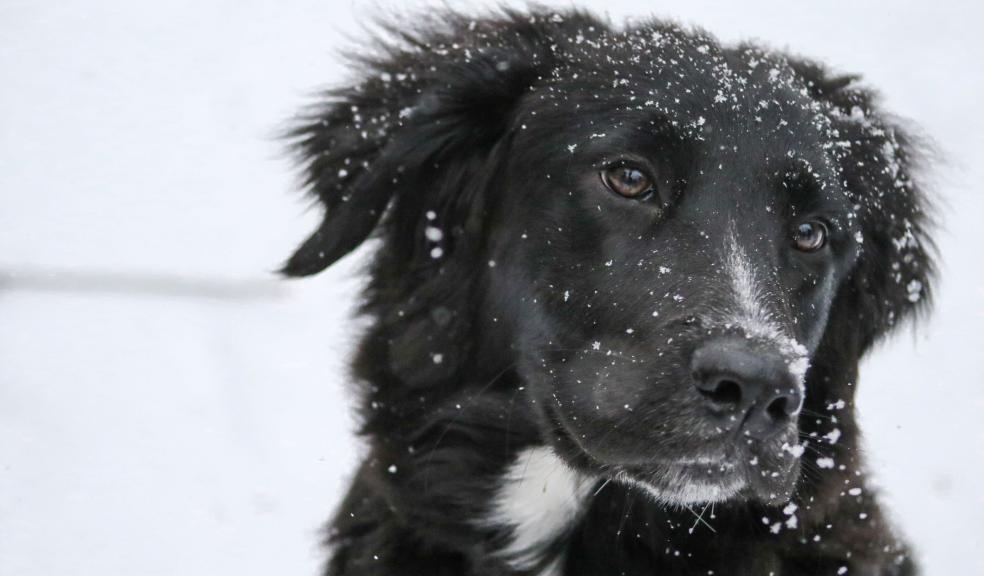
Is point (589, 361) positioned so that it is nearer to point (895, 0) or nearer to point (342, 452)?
point (342, 452)

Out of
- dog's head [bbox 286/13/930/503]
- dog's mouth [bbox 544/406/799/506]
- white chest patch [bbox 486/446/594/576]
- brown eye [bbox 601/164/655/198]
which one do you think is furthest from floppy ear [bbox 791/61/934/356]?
white chest patch [bbox 486/446/594/576]

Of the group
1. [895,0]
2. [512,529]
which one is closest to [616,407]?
[512,529]

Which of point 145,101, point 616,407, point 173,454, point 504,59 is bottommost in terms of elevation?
point 173,454

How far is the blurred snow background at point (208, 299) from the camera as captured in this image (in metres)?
4.48

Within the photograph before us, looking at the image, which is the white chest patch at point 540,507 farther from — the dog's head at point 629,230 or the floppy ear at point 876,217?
the floppy ear at point 876,217

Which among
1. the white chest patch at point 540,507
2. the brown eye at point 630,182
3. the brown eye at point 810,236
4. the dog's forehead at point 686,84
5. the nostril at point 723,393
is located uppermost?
the dog's forehead at point 686,84

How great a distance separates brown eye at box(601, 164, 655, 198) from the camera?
2.93m

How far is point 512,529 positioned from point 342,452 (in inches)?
79.6

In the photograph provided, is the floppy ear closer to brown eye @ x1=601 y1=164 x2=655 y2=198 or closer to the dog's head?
the dog's head

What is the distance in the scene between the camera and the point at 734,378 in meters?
2.47

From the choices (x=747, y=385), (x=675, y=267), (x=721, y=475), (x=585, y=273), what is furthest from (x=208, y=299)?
(x=747, y=385)

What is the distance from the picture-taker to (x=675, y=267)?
281 centimetres

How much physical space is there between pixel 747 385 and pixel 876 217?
1.25 meters

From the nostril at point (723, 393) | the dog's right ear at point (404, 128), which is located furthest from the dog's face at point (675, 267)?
the dog's right ear at point (404, 128)
